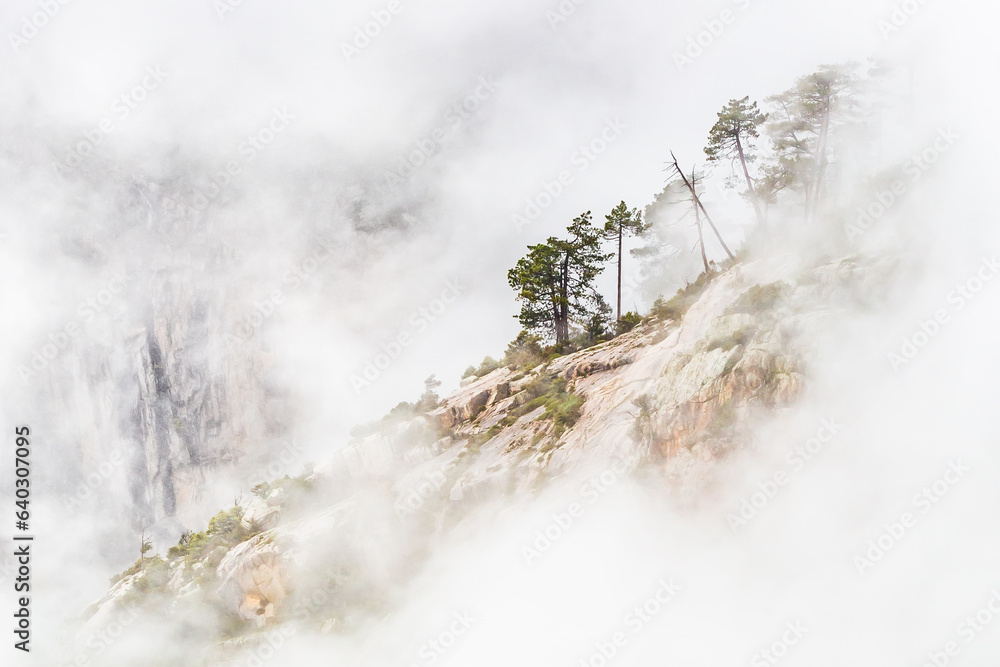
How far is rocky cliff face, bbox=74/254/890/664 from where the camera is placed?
27.7 metres

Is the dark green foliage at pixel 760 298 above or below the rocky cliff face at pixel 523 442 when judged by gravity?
above

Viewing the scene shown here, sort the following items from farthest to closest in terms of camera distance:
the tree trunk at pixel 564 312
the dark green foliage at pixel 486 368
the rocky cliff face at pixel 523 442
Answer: the dark green foliage at pixel 486 368 → the tree trunk at pixel 564 312 → the rocky cliff face at pixel 523 442

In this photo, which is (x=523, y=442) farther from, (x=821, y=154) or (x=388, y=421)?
(x=821, y=154)

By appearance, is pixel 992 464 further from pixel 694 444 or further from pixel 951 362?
pixel 694 444

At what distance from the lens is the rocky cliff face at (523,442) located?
1091 inches

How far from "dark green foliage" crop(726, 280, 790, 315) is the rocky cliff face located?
6 centimetres

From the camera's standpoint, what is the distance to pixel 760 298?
2995cm

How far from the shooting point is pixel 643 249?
50.8 metres

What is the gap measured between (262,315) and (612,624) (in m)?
102

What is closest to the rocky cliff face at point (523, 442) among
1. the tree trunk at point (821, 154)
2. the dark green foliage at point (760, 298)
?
the dark green foliage at point (760, 298)

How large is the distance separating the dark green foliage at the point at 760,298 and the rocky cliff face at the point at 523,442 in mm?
61

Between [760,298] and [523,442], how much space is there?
1389 centimetres

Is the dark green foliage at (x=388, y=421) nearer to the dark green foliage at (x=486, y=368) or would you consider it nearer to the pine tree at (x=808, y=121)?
the dark green foliage at (x=486, y=368)

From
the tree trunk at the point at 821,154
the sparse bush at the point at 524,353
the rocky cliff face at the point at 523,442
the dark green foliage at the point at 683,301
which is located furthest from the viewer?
the sparse bush at the point at 524,353
